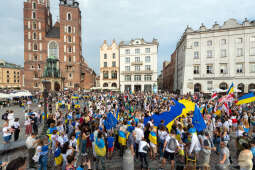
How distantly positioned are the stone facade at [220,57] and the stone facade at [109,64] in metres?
22.3

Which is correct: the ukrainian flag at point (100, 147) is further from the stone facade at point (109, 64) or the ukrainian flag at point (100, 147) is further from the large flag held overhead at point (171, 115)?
the stone facade at point (109, 64)

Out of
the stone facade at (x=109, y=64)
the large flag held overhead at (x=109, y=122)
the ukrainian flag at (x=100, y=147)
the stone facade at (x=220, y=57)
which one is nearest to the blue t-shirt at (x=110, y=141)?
the ukrainian flag at (x=100, y=147)

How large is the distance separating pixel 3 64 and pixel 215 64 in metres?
105

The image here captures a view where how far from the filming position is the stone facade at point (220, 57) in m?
30.3

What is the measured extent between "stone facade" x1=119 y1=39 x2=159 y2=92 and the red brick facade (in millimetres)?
17635

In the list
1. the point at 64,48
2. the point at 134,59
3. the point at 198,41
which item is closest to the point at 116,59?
the point at 134,59

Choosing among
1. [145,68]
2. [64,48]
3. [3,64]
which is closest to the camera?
[145,68]

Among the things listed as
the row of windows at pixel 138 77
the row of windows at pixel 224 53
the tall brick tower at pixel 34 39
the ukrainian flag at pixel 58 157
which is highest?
the tall brick tower at pixel 34 39

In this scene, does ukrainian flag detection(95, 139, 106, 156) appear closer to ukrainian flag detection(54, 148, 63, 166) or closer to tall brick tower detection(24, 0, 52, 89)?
ukrainian flag detection(54, 148, 63, 166)

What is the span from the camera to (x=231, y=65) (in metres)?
31.3

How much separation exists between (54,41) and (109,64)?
927 inches

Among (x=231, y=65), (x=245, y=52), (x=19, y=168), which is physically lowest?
(x=19, y=168)

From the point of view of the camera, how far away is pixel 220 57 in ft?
105

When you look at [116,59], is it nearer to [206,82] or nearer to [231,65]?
[206,82]
